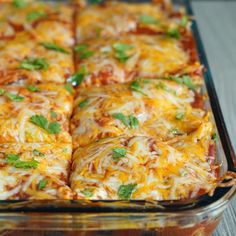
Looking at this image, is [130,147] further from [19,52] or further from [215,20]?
[215,20]

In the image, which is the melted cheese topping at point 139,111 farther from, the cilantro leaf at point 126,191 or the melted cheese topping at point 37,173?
the cilantro leaf at point 126,191

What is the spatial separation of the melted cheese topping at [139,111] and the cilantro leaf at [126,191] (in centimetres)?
39

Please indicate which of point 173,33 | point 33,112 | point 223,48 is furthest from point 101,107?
point 223,48

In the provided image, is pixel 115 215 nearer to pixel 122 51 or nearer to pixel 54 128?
pixel 54 128

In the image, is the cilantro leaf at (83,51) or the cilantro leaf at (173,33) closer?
the cilantro leaf at (83,51)

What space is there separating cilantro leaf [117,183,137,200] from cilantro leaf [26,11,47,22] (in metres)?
1.80

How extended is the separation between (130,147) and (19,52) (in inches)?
44.6

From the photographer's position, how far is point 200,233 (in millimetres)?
2180

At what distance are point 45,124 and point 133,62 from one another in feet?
2.68

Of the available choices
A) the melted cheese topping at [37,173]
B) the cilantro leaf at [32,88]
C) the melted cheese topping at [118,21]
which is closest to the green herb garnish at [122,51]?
the melted cheese topping at [118,21]

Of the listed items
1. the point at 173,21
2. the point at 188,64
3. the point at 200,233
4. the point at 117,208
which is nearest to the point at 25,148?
the point at 117,208

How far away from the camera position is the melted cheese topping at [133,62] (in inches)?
118

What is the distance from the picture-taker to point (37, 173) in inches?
86.6

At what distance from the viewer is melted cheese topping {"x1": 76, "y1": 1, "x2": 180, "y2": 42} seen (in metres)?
3.47
